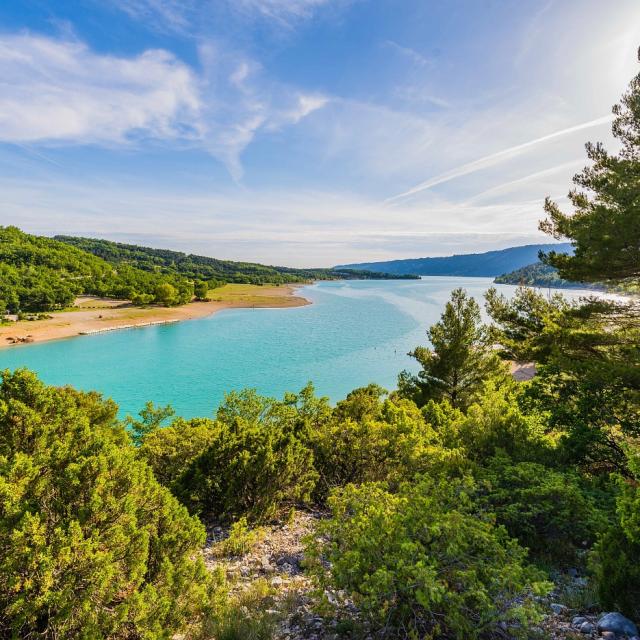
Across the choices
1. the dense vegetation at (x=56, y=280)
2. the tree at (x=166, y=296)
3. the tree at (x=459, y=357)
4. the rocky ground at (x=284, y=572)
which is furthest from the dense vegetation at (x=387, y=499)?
the tree at (x=166, y=296)

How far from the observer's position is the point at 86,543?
4.02 metres

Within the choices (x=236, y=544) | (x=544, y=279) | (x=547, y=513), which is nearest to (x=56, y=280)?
(x=544, y=279)

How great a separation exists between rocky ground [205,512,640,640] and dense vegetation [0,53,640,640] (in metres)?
0.25

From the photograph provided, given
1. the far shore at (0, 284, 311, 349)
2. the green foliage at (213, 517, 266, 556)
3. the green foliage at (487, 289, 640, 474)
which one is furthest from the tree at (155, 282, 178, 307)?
the green foliage at (213, 517, 266, 556)

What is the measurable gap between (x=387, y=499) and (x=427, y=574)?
1.88 m

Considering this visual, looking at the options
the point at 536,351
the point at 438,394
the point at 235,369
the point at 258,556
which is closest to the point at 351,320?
the point at 235,369

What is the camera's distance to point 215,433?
37.2 ft

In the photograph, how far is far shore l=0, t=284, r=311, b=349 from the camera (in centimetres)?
5688

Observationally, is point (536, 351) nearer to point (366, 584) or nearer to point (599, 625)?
point (599, 625)

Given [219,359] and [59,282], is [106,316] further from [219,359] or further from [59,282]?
[219,359]

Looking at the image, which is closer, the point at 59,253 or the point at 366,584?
the point at 366,584

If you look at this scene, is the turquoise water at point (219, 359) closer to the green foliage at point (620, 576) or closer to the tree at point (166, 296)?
the tree at point (166, 296)

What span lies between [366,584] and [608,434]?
9.35 m

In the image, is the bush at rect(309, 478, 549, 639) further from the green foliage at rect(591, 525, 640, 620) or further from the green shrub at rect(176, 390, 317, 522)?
the green shrub at rect(176, 390, 317, 522)
